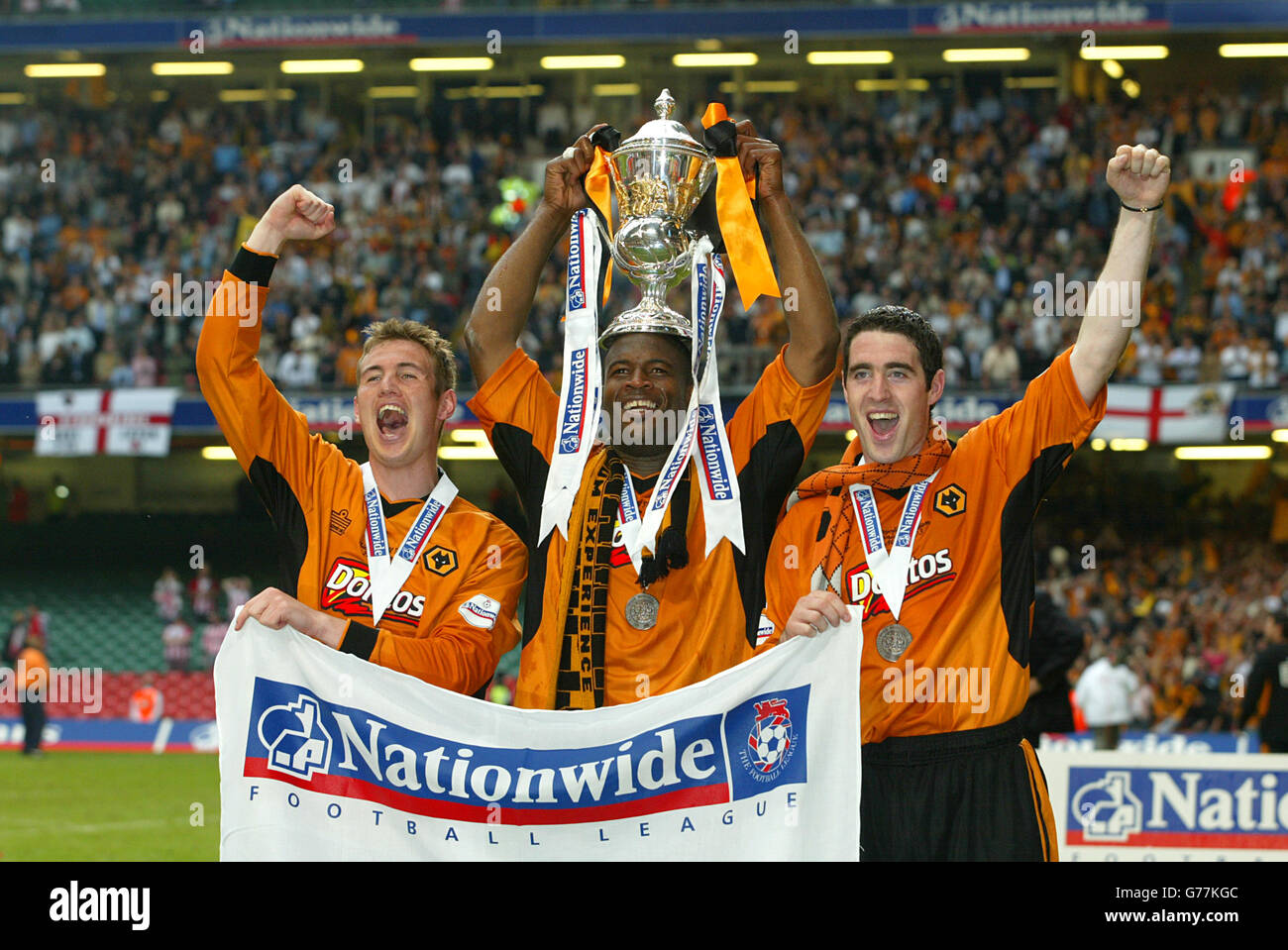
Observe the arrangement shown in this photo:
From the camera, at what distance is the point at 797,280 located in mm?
4402

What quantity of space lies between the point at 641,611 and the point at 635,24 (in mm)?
19443

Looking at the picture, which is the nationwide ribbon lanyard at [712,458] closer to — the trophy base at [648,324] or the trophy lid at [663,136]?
the trophy base at [648,324]

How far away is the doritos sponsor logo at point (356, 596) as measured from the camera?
4.37 metres

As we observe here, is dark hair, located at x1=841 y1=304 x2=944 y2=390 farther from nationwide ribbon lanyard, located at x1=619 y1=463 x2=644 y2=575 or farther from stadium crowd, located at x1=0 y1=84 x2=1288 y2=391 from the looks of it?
stadium crowd, located at x1=0 y1=84 x2=1288 y2=391

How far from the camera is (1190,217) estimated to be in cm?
2089

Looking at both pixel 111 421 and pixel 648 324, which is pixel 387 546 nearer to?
pixel 648 324

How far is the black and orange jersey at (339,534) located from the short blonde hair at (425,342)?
1.10 feet

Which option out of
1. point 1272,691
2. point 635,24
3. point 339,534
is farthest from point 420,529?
point 635,24

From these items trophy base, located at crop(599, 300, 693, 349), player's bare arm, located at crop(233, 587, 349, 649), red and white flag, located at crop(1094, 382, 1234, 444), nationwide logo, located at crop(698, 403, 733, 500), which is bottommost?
player's bare arm, located at crop(233, 587, 349, 649)

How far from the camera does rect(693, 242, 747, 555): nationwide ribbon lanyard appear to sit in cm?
431

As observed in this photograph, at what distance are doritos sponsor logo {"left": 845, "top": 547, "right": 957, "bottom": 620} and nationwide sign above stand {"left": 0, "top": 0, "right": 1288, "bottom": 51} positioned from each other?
60.8 ft

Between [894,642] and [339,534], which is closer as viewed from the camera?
[894,642]

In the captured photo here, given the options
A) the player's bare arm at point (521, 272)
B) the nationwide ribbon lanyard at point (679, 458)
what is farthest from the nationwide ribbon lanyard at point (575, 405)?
the nationwide ribbon lanyard at point (679, 458)

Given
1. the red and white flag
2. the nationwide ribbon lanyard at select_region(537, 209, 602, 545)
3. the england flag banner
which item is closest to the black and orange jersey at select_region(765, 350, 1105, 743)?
the england flag banner
